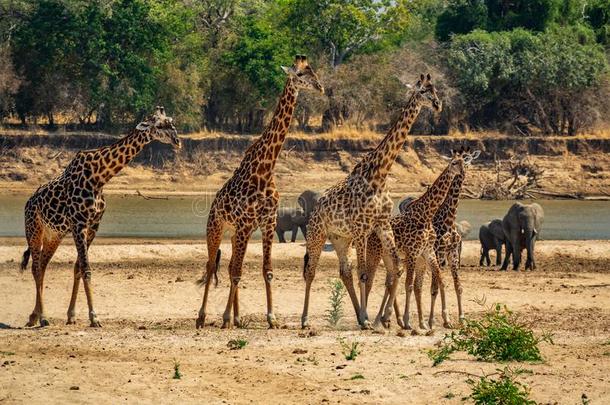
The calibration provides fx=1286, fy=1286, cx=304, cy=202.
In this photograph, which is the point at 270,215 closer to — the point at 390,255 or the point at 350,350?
the point at 390,255

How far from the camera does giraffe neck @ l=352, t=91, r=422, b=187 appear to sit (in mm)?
18000

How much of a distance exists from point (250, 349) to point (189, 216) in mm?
24964

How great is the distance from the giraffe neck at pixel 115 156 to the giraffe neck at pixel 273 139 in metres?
1.60

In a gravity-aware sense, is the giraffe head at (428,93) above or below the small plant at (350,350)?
above

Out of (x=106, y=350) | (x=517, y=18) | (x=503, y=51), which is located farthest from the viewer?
(x=517, y=18)

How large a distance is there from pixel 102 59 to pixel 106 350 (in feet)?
126

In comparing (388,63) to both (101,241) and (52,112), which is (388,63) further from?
(101,241)

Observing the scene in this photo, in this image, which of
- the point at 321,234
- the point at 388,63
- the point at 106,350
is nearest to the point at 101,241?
the point at 321,234

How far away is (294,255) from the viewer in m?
28.4

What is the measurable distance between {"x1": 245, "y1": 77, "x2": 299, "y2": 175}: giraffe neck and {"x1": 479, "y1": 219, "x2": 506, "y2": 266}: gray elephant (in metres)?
11.6

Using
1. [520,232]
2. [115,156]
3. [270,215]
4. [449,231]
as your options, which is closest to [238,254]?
[270,215]

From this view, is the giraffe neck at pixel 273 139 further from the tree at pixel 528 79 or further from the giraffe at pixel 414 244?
the tree at pixel 528 79

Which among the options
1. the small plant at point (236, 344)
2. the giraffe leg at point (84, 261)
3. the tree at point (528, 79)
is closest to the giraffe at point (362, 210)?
the small plant at point (236, 344)

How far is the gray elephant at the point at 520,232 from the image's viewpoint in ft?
90.9
